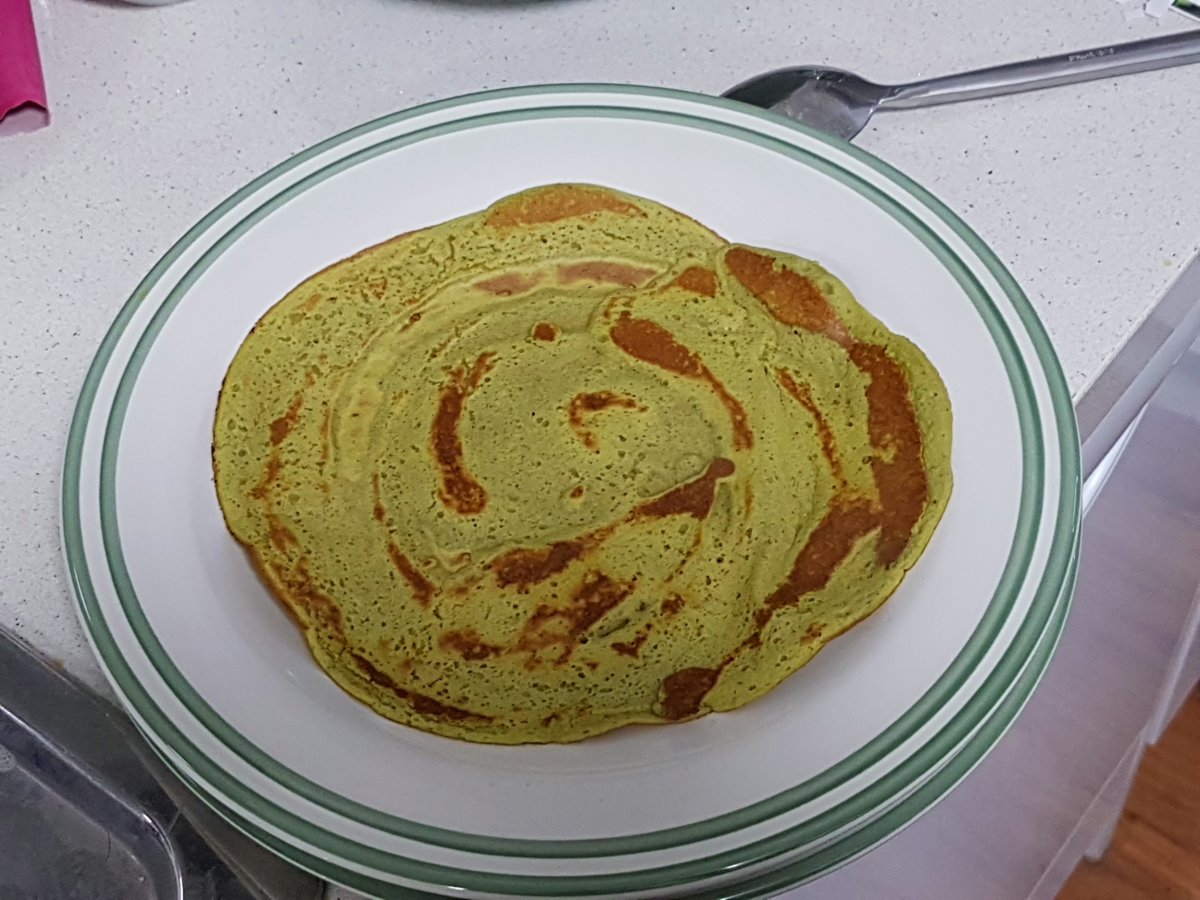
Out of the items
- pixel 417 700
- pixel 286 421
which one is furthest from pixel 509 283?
pixel 417 700

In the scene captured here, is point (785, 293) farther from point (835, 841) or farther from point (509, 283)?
point (835, 841)

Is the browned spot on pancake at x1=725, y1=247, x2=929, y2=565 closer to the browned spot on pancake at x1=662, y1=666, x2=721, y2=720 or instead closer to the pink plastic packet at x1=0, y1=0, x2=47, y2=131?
the browned spot on pancake at x1=662, y1=666, x2=721, y2=720

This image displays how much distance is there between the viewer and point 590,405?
0.62 meters

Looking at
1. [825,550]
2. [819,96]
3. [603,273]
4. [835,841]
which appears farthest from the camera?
[819,96]

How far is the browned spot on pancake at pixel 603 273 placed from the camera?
669mm

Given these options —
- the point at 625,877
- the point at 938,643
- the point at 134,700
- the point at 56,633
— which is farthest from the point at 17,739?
the point at 938,643

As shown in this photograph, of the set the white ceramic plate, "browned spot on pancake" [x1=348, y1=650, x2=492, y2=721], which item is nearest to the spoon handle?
the white ceramic plate

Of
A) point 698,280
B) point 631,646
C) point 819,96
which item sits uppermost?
point 819,96

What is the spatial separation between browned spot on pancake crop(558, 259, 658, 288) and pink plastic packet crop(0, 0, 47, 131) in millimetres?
436

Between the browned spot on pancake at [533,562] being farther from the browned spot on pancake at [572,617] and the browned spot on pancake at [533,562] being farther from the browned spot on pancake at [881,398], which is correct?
→ the browned spot on pancake at [881,398]

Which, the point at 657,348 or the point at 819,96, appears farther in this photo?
the point at 819,96

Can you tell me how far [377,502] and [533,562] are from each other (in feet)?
0.30

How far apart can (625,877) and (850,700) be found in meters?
0.12

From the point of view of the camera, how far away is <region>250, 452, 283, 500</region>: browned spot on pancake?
22.6 inches
